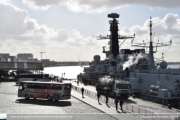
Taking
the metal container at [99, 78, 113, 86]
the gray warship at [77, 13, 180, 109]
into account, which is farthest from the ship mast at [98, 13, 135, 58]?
the metal container at [99, 78, 113, 86]

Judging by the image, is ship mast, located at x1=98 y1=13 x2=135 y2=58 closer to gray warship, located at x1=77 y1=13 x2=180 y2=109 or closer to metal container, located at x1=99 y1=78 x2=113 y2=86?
gray warship, located at x1=77 y1=13 x2=180 y2=109

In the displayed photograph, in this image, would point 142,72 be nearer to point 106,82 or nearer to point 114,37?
point 106,82

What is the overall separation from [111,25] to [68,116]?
165ft

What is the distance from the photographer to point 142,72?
44094 millimetres

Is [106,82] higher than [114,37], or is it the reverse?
[114,37]

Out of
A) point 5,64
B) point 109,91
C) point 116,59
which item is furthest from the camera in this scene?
point 5,64

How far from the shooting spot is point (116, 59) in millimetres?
62344

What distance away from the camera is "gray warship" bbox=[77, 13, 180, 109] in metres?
32.8

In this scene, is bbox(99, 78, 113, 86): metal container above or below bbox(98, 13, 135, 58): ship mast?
below

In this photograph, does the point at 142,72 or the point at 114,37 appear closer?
the point at 142,72

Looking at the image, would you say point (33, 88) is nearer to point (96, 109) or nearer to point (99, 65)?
point (96, 109)

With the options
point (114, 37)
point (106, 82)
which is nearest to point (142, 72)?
point (106, 82)

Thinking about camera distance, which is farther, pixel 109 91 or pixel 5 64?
pixel 5 64

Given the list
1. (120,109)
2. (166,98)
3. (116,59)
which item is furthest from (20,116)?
(116,59)
